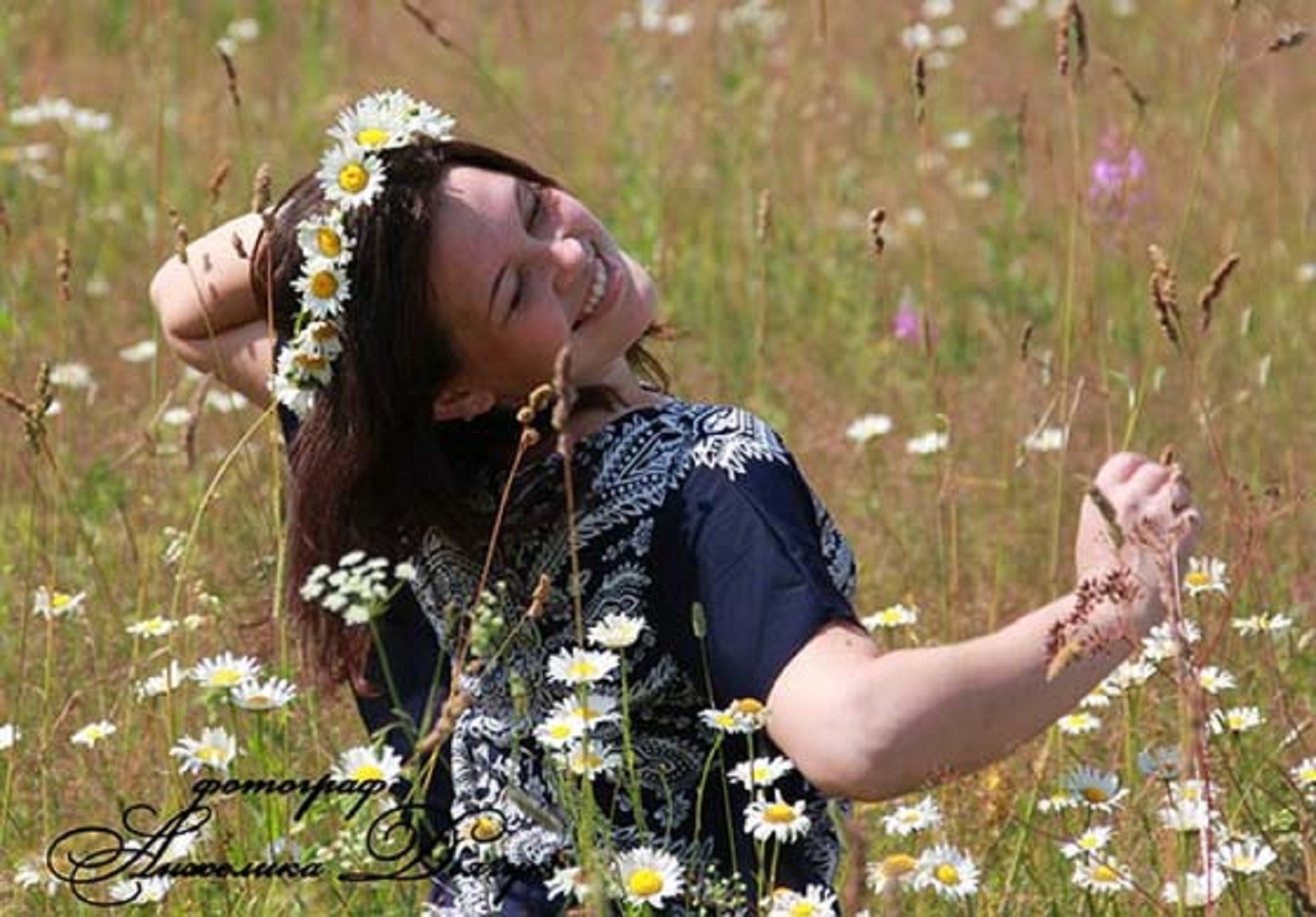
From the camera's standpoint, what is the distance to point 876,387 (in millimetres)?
4301

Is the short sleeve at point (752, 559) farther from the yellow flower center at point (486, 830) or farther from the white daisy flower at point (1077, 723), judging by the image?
the white daisy flower at point (1077, 723)

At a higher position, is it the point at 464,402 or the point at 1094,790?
the point at 464,402

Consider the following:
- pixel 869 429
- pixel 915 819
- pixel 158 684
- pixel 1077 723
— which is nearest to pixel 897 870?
pixel 915 819

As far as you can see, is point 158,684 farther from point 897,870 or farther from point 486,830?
point 897,870

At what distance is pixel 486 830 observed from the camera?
2.28m

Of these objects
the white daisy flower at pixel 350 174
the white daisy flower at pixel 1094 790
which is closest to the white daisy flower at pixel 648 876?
the white daisy flower at pixel 1094 790

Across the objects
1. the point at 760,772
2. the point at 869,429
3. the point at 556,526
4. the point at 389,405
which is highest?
the point at 389,405

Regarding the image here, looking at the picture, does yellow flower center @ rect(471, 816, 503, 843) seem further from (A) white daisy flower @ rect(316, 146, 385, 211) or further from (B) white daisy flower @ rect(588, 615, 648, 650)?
(A) white daisy flower @ rect(316, 146, 385, 211)

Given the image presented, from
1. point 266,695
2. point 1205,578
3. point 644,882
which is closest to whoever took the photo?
point 644,882

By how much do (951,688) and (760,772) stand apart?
0.24 meters

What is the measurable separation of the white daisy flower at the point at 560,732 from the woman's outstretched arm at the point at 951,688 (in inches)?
7.9

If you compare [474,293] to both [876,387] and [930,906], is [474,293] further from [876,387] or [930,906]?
[876,387]

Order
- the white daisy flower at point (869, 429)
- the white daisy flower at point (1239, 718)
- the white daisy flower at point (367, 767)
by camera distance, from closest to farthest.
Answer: the white daisy flower at point (367, 767)
the white daisy flower at point (1239, 718)
the white daisy flower at point (869, 429)

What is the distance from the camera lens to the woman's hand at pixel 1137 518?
6.51 ft
